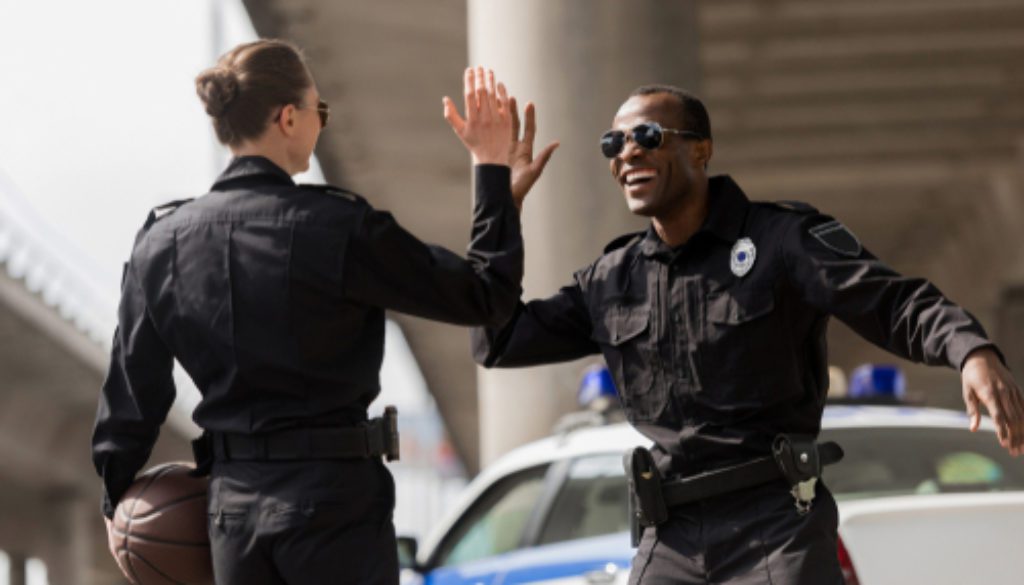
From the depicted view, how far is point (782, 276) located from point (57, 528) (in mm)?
41044

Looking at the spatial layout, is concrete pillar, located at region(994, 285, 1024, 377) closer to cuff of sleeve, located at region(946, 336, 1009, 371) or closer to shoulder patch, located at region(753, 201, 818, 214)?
shoulder patch, located at region(753, 201, 818, 214)

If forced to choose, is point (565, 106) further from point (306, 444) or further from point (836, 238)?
point (306, 444)

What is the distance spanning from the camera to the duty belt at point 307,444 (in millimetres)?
4215

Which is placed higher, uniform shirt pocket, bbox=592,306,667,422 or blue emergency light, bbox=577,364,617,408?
uniform shirt pocket, bbox=592,306,667,422

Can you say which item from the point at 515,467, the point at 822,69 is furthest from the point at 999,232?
the point at 515,467

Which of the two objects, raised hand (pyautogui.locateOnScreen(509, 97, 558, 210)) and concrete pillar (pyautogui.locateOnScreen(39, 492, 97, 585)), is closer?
raised hand (pyautogui.locateOnScreen(509, 97, 558, 210))

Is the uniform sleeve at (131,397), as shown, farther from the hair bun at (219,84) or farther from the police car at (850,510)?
the police car at (850,510)

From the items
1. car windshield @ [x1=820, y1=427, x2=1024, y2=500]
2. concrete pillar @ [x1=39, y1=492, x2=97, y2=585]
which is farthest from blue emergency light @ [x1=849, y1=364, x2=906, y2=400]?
concrete pillar @ [x1=39, y1=492, x2=97, y2=585]

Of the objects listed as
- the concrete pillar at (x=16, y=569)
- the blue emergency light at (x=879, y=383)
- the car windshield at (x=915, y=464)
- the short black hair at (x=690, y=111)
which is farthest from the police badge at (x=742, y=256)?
the concrete pillar at (x=16, y=569)

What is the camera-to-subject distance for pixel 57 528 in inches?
1732

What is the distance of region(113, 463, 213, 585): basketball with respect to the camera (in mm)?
4402

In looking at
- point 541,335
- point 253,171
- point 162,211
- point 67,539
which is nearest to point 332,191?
point 253,171

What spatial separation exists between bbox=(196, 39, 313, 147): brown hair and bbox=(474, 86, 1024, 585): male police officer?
2.97 feet

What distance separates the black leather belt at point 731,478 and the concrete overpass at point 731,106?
8155 mm
